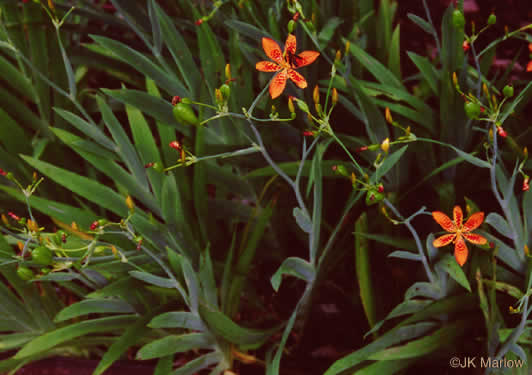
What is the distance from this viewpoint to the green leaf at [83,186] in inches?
28.6

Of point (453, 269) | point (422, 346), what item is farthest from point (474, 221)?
point (422, 346)

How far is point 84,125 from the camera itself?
2.25 feet

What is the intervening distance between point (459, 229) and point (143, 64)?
499 mm

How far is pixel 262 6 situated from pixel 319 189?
45cm

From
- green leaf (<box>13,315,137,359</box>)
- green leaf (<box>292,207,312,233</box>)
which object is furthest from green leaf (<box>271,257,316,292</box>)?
green leaf (<box>13,315,137,359</box>)

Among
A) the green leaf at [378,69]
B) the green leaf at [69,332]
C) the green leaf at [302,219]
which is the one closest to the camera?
the green leaf at [302,219]

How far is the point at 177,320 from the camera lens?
0.66 m

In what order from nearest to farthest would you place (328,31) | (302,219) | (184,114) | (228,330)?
1. (184,114)
2. (302,219)
3. (228,330)
4. (328,31)

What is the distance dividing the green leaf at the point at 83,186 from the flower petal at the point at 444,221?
1.55 ft

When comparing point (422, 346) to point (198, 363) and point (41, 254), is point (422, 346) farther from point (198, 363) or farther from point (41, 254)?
point (41, 254)

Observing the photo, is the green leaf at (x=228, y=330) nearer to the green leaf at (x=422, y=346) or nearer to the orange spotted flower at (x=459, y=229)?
the green leaf at (x=422, y=346)

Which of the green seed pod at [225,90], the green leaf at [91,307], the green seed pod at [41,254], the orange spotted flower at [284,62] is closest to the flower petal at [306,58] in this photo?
the orange spotted flower at [284,62]

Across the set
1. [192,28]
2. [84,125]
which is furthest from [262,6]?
[84,125]

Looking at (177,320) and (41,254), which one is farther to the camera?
(177,320)
